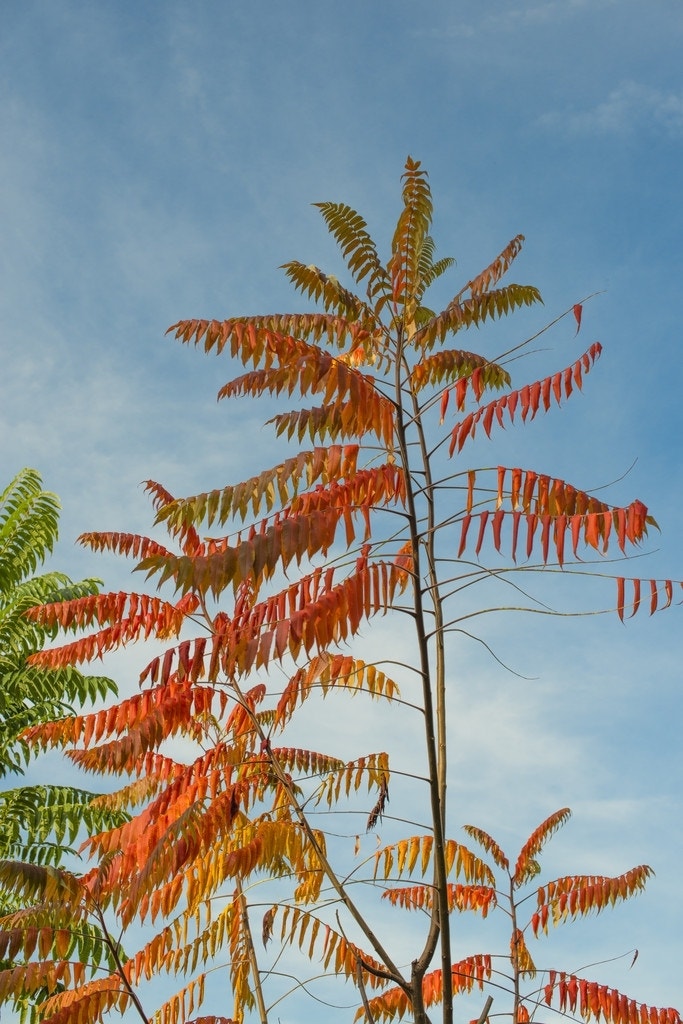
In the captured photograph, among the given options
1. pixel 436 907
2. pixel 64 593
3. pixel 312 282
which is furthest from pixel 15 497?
pixel 436 907

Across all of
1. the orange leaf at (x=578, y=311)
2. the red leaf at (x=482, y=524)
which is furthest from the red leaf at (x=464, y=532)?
the orange leaf at (x=578, y=311)

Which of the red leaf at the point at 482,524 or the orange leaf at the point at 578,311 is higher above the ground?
the orange leaf at the point at 578,311

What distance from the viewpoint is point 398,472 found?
3.75m

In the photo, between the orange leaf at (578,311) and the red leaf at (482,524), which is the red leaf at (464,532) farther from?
the orange leaf at (578,311)

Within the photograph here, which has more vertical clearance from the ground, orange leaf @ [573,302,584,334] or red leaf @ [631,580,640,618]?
orange leaf @ [573,302,584,334]

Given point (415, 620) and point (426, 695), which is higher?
point (415, 620)

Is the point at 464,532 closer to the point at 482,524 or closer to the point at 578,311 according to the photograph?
the point at 482,524

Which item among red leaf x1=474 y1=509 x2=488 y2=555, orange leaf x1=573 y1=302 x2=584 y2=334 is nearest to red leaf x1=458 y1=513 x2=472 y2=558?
red leaf x1=474 y1=509 x2=488 y2=555

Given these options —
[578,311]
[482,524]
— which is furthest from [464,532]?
[578,311]

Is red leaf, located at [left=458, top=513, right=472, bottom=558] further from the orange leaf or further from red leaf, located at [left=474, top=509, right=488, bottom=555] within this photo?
the orange leaf

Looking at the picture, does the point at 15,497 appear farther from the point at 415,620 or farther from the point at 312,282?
the point at 415,620

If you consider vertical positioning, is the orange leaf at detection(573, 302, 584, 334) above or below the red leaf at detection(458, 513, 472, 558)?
above

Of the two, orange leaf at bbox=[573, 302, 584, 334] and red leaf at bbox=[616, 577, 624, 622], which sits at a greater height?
orange leaf at bbox=[573, 302, 584, 334]

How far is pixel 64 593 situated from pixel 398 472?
44.8ft
